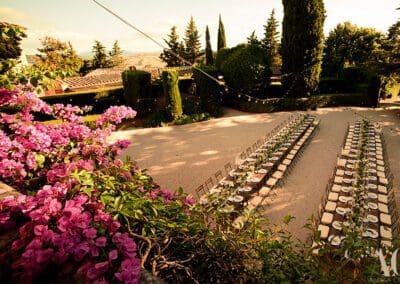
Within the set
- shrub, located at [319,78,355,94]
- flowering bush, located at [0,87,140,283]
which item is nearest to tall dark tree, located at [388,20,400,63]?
shrub, located at [319,78,355,94]

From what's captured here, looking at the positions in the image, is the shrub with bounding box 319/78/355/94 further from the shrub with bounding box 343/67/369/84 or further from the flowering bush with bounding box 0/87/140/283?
the flowering bush with bounding box 0/87/140/283

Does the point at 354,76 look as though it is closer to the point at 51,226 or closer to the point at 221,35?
the point at 221,35

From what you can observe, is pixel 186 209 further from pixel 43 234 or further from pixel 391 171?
pixel 391 171

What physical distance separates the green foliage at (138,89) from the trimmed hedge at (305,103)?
7185 mm

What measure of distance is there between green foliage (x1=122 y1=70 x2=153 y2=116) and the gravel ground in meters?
2.58

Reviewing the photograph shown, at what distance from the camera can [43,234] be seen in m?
1.48

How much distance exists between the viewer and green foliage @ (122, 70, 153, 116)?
14844mm

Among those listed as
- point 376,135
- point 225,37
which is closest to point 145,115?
point 376,135

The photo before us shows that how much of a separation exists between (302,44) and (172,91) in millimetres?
9952

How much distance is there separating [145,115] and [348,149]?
39.6 feet

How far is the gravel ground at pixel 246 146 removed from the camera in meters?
6.44

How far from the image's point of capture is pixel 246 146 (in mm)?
10258

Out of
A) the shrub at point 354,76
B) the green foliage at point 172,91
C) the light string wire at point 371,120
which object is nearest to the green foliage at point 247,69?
the green foliage at point 172,91

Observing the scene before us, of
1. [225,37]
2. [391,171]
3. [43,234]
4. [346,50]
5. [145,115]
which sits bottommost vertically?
[391,171]
